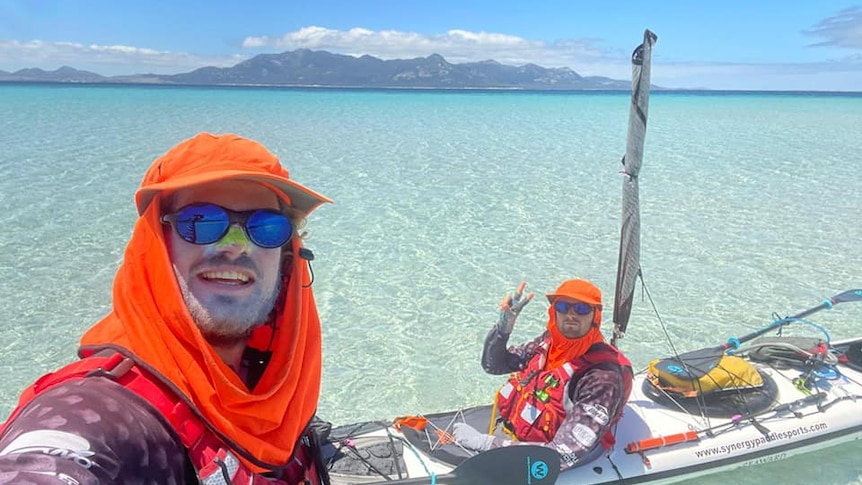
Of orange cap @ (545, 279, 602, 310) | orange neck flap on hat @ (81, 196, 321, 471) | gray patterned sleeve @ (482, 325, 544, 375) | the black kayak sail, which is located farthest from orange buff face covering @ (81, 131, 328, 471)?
the black kayak sail

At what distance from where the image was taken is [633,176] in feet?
14.5

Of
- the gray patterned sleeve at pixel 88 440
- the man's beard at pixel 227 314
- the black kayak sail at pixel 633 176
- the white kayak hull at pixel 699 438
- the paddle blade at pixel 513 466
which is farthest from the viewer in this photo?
the black kayak sail at pixel 633 176

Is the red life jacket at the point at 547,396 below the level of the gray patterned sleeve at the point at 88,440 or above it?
below

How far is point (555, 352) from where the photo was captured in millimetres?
4020

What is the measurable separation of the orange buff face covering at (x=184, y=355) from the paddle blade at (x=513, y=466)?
2.25 meters

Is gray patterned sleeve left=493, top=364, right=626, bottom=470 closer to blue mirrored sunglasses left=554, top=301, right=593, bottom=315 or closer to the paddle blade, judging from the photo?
the paddle blade

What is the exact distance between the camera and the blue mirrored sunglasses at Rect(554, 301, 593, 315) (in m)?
3.83

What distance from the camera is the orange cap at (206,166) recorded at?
4.25ft

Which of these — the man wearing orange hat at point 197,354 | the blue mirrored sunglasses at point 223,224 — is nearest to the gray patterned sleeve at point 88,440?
the man wearing orange hat at point 197,354

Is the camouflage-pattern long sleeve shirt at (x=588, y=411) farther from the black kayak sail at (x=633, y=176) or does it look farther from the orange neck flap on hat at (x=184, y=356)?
the orange neck flap on hat at (x=184, y=356)

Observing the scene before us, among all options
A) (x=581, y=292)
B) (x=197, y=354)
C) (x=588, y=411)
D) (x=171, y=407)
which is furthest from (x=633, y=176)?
(x=171, y=407)

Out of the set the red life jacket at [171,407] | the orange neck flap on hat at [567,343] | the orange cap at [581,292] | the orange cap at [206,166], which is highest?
the orange cap at [206,166]

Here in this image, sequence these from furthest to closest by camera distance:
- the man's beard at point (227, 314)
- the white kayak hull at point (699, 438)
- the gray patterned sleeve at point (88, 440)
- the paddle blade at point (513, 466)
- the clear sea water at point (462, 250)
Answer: the clear sea water at point (462, 250)
the white kayak hull at point (699, 438)
the paddle blade at point (513, 466)
the man's beard at point (227, 314)
the gray patterned sleeve at point (88, 440)

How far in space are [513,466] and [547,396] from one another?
0.59m
